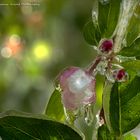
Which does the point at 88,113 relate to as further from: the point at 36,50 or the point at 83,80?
the point at 36,50

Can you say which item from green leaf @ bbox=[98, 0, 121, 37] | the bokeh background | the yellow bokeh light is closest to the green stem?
green leaf @ bbox=[98, 0, 121, 37]

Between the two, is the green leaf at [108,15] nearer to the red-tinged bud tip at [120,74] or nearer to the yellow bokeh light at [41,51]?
the red-tinged bud tip at [120,74]

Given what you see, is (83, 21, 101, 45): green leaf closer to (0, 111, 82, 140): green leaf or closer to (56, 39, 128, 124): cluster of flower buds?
(56, 39, 128, 124): cluster of flower buds

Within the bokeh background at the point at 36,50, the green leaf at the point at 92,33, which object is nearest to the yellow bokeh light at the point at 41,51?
the bokeh background at the point at 36,50

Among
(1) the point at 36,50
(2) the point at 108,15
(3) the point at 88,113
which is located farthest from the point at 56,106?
(1) the point at 36,50

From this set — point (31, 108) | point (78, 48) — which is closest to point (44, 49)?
point (78, 48)

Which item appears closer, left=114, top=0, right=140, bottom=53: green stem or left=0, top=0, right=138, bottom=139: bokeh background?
left=114, top=0, right=140, bottom=53: green stem
